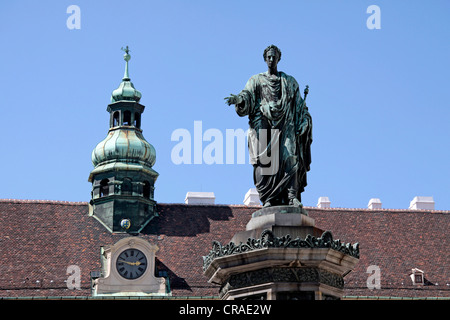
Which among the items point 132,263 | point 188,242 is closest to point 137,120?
point 188,242

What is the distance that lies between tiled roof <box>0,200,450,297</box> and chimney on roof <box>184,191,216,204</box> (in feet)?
7.44

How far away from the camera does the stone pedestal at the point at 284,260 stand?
1353 cm

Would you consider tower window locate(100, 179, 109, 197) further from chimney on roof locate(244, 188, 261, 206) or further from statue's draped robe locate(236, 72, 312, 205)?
statue's draped robe locate(236, 72, 312, 205)

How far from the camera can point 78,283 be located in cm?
4772

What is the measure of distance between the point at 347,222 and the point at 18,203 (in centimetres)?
1606

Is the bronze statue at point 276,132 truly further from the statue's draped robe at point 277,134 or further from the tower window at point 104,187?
the tower window at point 104,187

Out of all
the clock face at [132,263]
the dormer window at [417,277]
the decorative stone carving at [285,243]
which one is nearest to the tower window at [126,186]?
the clock face at [132,263]

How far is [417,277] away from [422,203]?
371 inches

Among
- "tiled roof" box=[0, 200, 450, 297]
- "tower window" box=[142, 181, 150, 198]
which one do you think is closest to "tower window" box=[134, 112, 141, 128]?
"tower window" box=[142, 181, 150, 198]

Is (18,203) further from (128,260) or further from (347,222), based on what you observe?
(347,222)

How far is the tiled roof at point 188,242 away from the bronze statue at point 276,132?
3221 centimetres

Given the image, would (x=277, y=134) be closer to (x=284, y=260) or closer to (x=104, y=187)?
(x=284, y=260)
